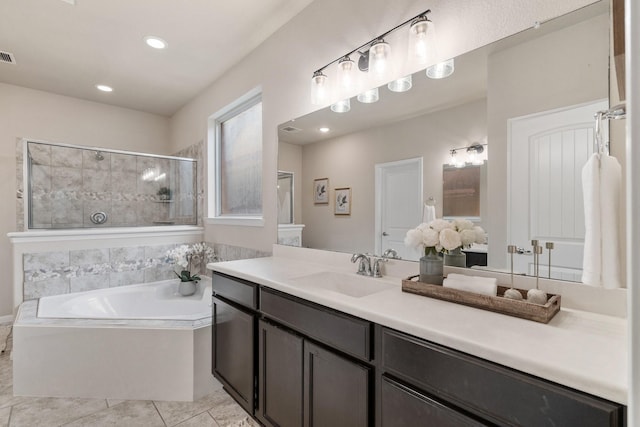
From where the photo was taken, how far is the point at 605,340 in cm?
80

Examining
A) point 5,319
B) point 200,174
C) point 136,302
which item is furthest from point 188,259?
point 5,319

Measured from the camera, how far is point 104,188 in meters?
3.32

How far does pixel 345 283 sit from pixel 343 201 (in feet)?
1.72

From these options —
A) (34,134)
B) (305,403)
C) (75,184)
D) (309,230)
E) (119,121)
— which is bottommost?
(305,403)

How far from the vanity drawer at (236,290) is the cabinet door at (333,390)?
0.46 meters

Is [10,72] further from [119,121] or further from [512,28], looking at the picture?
[512,28]

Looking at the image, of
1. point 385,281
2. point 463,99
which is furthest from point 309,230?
point 463,99

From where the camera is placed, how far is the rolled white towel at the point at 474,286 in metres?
1.09

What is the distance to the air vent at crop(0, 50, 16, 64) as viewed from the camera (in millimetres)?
2709

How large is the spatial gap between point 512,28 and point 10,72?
4352mm

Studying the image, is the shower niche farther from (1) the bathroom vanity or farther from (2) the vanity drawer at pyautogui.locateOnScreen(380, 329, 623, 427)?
(2) the vanity drawer at pyautogui.locateOnScreen(380, 329, 623, 427)

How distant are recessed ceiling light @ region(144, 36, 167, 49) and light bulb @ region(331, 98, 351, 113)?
5.59 ft

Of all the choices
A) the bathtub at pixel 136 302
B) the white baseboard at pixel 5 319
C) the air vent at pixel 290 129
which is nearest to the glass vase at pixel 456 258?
the air vent at pixel 290 129

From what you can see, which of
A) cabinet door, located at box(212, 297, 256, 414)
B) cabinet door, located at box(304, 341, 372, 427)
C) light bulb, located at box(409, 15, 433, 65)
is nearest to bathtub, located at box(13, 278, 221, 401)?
cabinet door, located at box(212, 297, 256, 414)
